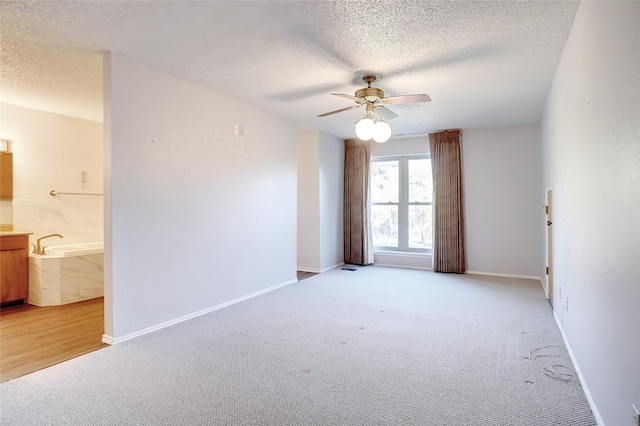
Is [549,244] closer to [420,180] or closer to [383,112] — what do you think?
[383,112]

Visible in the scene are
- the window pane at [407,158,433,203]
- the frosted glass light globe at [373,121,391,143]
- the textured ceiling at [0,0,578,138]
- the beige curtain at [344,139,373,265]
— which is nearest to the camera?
the textured ceiling at [0,0,578,138]

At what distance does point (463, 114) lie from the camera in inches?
201

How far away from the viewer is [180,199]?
3654 mm

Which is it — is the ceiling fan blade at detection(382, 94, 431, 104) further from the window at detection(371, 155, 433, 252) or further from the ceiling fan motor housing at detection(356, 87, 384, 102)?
the window at detection(371, 155, 433, 252)

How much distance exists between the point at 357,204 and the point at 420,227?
1277 millimetres

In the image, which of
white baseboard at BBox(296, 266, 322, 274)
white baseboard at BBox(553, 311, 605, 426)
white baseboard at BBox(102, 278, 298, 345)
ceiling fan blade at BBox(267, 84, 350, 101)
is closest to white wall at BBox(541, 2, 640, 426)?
white baseboard at BBox(553, 311, 605, 426)

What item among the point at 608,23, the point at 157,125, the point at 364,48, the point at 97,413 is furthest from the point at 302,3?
the point at 97,413

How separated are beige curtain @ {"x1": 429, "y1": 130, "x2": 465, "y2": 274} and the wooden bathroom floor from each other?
5136 millimetres

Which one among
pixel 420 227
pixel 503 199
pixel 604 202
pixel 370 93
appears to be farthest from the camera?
pixel 420 227

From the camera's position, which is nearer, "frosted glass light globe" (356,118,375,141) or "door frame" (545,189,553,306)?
"frosted glass light globe" (356,118,375,141)

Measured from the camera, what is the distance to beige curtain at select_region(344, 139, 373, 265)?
681cm

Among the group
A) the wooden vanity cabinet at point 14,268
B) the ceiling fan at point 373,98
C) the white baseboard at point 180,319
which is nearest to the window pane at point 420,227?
the white baseboard at point 180,319

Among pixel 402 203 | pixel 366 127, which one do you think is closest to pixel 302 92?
pixel 366 127

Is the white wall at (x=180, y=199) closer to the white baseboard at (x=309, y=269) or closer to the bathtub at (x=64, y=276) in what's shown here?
the white baseboard at (x=309, y=269)
